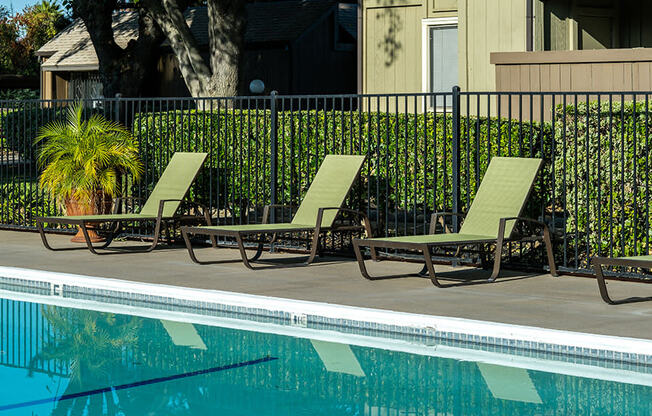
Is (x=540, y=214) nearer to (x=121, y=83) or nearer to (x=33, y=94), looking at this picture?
(x=121, y=83)

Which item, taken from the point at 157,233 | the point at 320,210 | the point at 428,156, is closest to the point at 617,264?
the point at 320,210

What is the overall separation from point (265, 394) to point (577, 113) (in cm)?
522

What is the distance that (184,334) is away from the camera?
9.07 metres

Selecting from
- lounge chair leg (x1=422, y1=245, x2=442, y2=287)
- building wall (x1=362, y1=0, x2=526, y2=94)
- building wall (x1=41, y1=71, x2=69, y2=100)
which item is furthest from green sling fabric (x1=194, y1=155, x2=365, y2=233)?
building wall (x1=41, y1=71, x2=69, y2=100)

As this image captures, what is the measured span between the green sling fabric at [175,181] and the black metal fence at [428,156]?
48cm

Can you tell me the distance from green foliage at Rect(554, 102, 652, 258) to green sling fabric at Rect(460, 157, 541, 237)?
0.46 meters

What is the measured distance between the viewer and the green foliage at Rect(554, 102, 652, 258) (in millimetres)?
10484

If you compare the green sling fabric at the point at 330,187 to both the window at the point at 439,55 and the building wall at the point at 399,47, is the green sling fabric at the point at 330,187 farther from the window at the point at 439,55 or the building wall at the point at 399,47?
the window at the point at 439,55

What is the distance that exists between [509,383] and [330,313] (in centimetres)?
197

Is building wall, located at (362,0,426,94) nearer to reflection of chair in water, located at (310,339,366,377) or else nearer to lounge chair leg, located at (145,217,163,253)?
lounge chair leg, located at (145,217,163,253)

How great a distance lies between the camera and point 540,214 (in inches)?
471

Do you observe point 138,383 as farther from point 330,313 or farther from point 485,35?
point 485,35

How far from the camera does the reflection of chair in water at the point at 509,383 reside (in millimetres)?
6969

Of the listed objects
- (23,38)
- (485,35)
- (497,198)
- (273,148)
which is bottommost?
(497,198)
